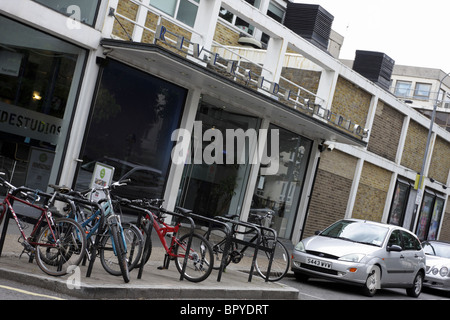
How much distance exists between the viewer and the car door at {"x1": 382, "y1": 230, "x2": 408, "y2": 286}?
1337 centimetres

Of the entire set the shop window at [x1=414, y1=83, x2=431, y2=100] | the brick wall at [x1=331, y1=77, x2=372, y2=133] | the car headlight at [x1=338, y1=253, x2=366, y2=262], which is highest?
the shop window at [x1=414, y1=83, x2=431, y2=100]

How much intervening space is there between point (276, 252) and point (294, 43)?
8.72 metres

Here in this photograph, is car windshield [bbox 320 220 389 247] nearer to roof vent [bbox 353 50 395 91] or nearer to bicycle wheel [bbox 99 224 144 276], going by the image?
bicycle wheel [bbox 99 224 144 276]

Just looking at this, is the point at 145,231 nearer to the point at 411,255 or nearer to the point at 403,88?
the point at 411,255

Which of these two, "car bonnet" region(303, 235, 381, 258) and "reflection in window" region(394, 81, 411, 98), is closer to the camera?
"car bonnet" region(303, 235, 381, 258)

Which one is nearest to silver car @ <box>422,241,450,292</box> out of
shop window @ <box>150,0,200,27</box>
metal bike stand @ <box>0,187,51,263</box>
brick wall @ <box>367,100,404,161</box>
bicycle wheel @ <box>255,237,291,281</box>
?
bicycle wheel @ <box>255,237,291,281</box>

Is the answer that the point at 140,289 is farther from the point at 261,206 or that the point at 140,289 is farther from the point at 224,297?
the point at 261,206

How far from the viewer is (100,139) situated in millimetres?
13789

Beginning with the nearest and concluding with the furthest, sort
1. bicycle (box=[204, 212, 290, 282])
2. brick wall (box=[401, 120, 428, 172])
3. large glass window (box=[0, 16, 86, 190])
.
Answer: bicycle (box=[204, 212, 290, 282]), large glass window (box=[0, 16, 86, 190]), brick wall (box=[401, 120, 428, 172])

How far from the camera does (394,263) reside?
44.6ft

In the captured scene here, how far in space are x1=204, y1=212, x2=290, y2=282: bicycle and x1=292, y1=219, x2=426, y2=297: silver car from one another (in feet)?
3.31

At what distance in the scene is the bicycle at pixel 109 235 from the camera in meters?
7.91
